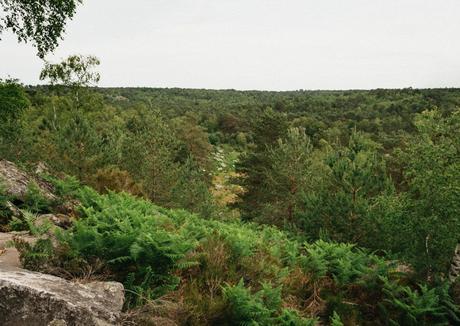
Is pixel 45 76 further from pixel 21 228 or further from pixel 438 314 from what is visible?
pixel 438 314

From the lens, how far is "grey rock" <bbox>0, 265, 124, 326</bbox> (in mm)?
5457

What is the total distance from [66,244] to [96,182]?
36.4 ft

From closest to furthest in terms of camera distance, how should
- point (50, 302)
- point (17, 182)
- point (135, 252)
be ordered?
point (50, 302), point (135, 252), point (17, 182)

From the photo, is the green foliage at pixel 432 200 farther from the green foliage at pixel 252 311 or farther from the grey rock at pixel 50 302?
the grey rock at pixel 50 302

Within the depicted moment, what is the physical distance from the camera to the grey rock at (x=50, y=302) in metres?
5.46

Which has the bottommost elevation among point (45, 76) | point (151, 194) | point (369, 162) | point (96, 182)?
point (151, 194)

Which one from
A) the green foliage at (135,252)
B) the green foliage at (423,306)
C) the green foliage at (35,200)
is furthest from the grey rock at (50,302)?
the green foliage at (423,306)

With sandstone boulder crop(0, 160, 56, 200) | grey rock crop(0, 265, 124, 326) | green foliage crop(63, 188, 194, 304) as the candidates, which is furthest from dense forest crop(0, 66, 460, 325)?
grey rock crop(0, 265, 124, 326)

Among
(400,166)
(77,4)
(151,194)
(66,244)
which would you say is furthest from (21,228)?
(400,166)

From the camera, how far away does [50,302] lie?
5.57 meters

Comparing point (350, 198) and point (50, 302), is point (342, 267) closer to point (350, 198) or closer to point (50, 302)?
point (350, 198)

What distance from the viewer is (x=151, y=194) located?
78.4ft

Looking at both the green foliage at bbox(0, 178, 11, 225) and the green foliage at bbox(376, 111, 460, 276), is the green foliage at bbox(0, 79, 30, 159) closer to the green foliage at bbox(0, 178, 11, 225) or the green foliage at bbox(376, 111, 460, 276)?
the green foliage at bbox(0, 178, 11, 225)

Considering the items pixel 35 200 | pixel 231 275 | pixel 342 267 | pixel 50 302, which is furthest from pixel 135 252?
pixel 342 267
